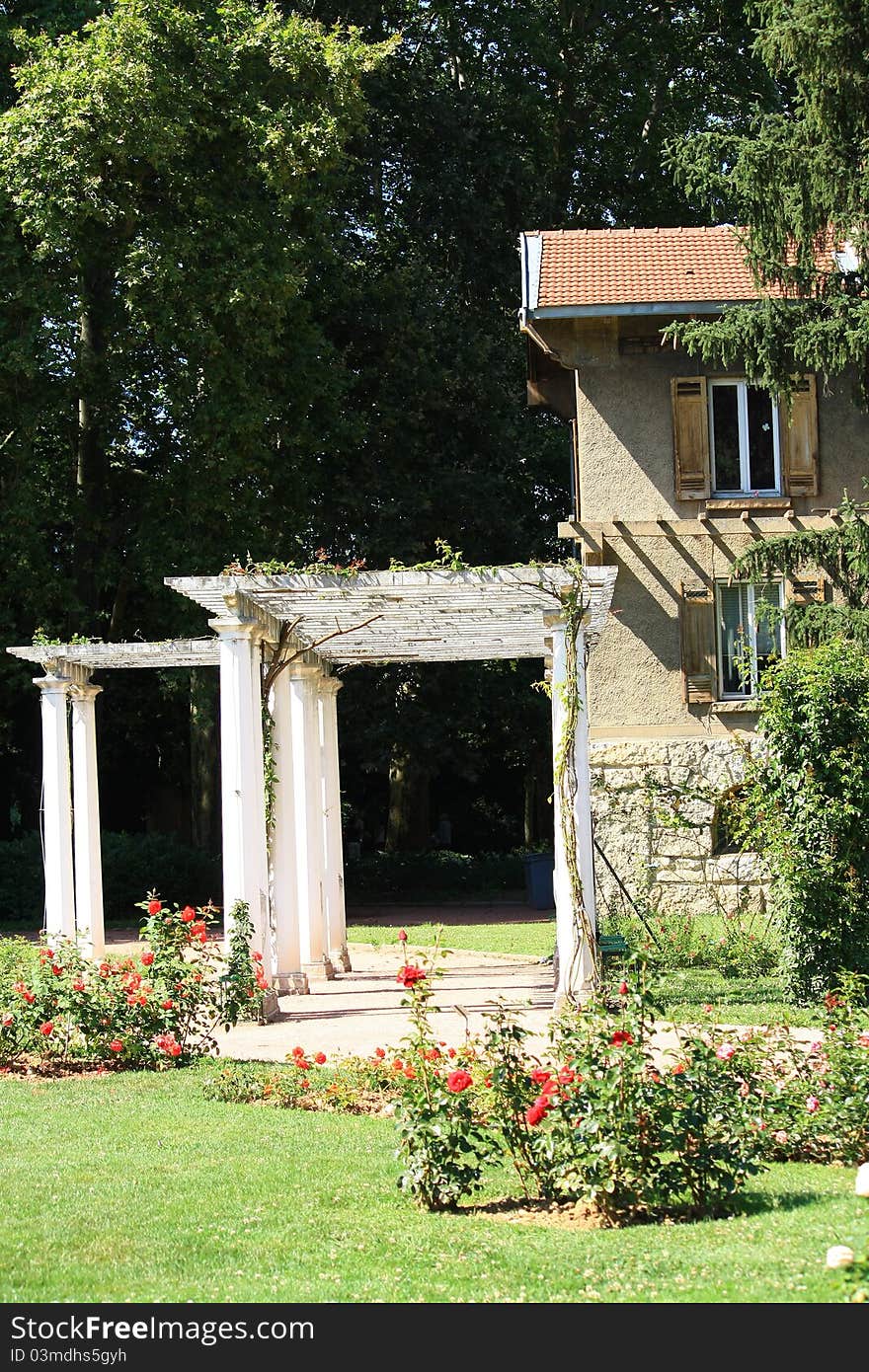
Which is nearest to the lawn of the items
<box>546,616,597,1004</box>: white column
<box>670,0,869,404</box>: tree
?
<box>546,616,597,1004</box>: white column

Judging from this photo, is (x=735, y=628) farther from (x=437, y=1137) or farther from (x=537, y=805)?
(x=537, y=805)

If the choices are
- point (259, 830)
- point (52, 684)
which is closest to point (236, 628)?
point (259, 830)

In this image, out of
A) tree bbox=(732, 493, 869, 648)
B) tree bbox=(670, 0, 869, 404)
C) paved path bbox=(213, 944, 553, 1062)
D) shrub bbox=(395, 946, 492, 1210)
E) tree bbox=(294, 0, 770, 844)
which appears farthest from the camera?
tree bbox=(294, 0, 770, 844)

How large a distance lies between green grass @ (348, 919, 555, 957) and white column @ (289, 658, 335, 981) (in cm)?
301

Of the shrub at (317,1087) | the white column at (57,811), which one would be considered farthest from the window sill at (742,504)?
the shrub at (317,1087)

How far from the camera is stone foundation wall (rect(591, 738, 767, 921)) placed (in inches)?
822

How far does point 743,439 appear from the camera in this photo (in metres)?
21.5

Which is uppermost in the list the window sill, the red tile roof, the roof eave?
the red tile roof

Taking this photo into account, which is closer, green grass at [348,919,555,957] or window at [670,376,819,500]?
green grass at [348,919,555,957]

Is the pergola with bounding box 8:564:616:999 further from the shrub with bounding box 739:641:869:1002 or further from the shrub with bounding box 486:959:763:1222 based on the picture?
the shrub with bounding box 486:959:763:1222

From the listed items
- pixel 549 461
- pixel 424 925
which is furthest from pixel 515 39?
pixel 424 925

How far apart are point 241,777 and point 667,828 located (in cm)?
982

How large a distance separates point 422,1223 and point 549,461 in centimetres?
2399

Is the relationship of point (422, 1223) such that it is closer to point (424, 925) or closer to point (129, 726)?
point (424, 925)
